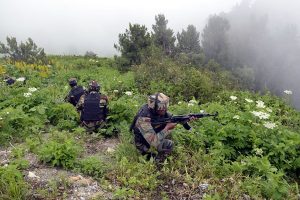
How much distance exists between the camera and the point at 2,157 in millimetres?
7711

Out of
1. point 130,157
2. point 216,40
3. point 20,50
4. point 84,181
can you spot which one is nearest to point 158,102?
point 130,157

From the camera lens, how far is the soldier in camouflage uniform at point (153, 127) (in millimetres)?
7180

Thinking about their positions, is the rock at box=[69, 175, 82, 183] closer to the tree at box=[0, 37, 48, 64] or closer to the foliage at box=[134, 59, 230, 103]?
the foliage at box=[134, 59, 230, 103]

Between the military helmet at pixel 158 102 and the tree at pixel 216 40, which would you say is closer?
the military helmet at pixel 158 102

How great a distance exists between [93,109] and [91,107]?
0.07m

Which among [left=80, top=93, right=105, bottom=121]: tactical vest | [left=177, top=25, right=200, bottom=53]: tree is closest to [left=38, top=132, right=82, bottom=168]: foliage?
[left=80, top=93, right=105, bottom=121]: tactical vest

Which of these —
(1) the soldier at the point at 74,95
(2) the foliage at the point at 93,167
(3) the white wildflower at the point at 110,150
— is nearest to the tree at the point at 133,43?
(1) the soldier at the point at 74,95

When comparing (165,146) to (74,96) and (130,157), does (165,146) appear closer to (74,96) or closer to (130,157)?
(130,157)

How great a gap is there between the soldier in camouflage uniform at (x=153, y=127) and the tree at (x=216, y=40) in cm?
4649

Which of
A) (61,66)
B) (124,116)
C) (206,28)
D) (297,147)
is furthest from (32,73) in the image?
(206,28)

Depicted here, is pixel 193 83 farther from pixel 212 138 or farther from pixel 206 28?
pixel 206 28

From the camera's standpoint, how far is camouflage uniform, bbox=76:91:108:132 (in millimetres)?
9531

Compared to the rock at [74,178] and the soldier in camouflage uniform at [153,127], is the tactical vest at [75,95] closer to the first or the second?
the soldier in camouflage uniform at [153,127]

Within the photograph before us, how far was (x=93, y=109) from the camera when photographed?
9.55m
